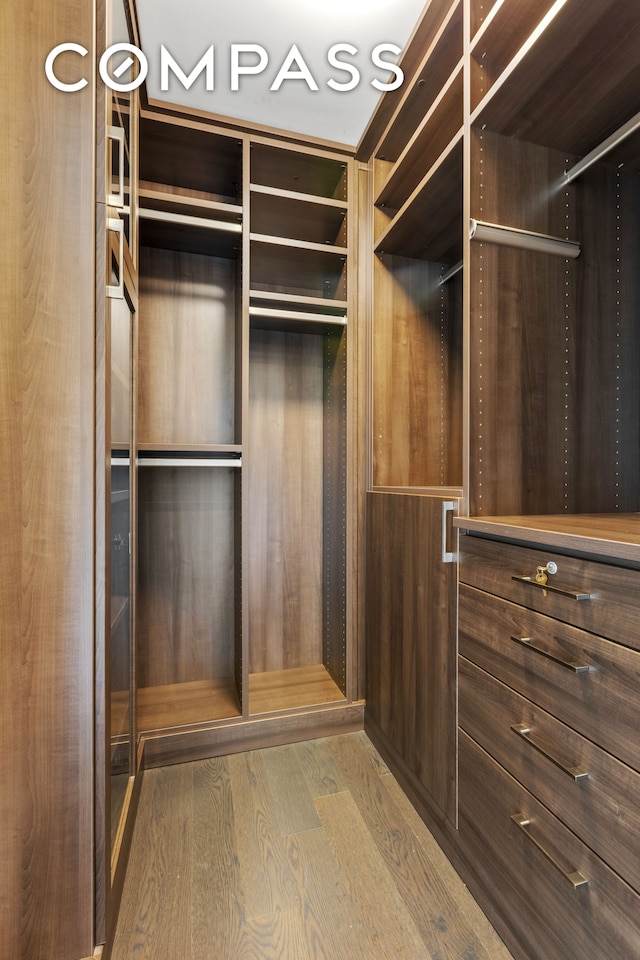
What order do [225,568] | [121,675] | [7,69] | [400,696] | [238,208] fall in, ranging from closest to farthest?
[7,69] < [121,675] < [400,696] < [238,208] < [225,568]

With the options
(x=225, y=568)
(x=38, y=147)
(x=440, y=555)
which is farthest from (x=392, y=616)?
(x=38, y=147)

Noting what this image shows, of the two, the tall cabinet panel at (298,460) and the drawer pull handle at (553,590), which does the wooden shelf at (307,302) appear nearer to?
the tall cabinet panel at (298,460)

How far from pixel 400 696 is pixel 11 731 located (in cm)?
113

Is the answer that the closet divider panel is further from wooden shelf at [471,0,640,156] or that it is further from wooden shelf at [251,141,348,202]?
wooden shelf at [471,0,640,156]

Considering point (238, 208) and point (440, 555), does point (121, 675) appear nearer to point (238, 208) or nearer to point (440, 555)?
point (440, 555)

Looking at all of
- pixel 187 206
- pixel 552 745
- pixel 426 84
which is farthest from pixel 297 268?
pixel 552 745

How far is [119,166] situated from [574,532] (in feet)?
4.46

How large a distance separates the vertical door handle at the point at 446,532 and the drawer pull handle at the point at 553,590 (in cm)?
24

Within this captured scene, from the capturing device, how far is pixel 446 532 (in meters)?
1.25

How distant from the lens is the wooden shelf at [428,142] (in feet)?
4.32

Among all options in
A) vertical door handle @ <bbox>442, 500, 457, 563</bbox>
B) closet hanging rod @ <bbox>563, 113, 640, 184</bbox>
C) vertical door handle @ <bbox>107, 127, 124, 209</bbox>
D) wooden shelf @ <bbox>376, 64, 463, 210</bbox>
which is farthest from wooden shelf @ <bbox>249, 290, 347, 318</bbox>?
vertical door handle @ <bbox>442, 500, 457, 563</bbox>

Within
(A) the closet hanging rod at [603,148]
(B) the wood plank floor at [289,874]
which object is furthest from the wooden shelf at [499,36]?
(B) the wood plank floor at [289,874]

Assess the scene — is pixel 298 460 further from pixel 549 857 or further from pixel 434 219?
pixel 549 857

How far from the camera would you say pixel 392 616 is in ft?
5.25
